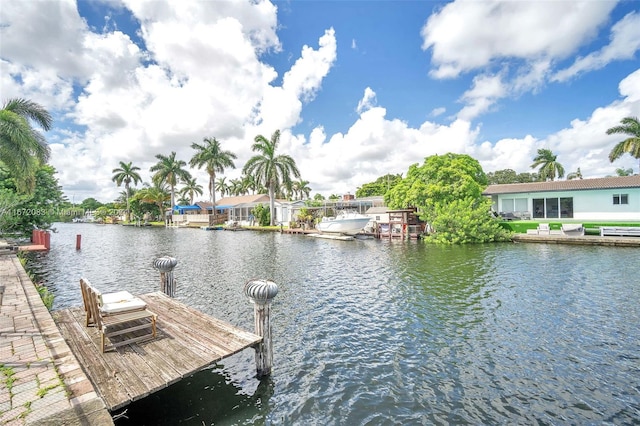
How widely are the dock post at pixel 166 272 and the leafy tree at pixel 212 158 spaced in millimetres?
45849

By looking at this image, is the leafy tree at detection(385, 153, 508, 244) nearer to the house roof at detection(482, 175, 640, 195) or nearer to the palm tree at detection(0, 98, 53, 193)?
the house roof at detection(482, 175, 640, 195)

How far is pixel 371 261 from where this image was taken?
17.2 m

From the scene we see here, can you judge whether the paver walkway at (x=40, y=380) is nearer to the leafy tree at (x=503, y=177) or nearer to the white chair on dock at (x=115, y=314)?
the white chair on dock at (x=115, y=314)

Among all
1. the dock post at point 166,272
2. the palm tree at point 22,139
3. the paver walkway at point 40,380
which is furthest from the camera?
the palm tree at point 22,139

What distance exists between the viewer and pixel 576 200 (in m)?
27.3

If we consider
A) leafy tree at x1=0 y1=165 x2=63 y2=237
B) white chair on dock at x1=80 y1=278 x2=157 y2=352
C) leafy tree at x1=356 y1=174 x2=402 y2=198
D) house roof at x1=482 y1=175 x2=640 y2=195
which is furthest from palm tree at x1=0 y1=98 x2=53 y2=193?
leafy tree at x1=356 y1=174 x2=402 y2=198

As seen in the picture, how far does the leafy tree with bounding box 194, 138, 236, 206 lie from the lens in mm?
51969

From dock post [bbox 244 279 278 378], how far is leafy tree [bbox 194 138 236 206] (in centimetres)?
5001

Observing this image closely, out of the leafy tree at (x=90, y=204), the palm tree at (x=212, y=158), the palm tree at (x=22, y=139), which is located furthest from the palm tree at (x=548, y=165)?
the leafy tree at (x=90, y=204)

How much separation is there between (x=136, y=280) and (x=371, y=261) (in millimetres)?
11904

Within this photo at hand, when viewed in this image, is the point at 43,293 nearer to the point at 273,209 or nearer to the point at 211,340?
the point at 211,340

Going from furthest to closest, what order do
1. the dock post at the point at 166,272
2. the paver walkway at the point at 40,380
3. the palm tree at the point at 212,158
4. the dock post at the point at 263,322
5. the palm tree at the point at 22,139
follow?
1. the palm tree at the point at 212,158
2. the palm tree at the point at 22,139
3. the dock post at the point at 166,272
4. the dock post at the point at 263,322
5. the paver walkway at the point at 40,380

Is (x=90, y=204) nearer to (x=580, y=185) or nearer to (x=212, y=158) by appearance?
(x=212, y=158)

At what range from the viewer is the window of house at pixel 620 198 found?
25344mm
